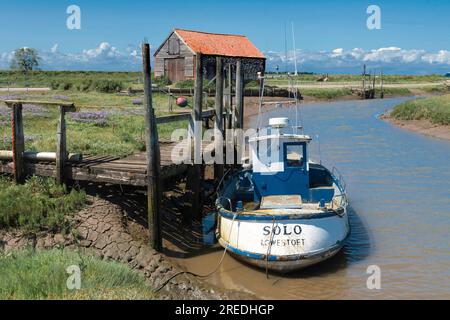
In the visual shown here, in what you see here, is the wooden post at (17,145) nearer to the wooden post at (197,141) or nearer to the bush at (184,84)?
the wooden post at (197,141)

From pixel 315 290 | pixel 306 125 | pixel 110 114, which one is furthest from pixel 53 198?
pixel 306 125

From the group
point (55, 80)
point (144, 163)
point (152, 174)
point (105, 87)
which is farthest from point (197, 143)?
point (55, 80)

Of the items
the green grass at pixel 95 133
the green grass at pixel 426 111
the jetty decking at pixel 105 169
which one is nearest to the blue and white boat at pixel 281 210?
the jetty decking at pixel 105 169

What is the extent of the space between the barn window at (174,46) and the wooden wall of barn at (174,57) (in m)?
0.12

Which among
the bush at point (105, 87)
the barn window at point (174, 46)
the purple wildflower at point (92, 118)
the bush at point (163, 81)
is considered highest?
the barn window at point (174, 46)

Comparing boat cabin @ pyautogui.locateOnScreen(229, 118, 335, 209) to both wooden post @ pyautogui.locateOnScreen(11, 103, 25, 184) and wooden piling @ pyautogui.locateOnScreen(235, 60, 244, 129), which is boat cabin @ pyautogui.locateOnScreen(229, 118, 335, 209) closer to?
wooden piling @ pyautogui.locateOnScreen(235, 60, 244, 129)

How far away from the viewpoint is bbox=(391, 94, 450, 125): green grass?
39.0 metres

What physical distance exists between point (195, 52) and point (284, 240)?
130 ft

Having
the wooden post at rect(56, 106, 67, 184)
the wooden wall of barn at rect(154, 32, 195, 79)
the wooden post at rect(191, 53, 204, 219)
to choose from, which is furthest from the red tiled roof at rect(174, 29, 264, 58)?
the wooden post at rect(56, 106, 67, 184)

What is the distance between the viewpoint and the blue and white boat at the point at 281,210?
11148mm

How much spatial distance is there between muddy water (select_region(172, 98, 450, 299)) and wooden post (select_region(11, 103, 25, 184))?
5.24 m

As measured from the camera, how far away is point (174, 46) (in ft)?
165
